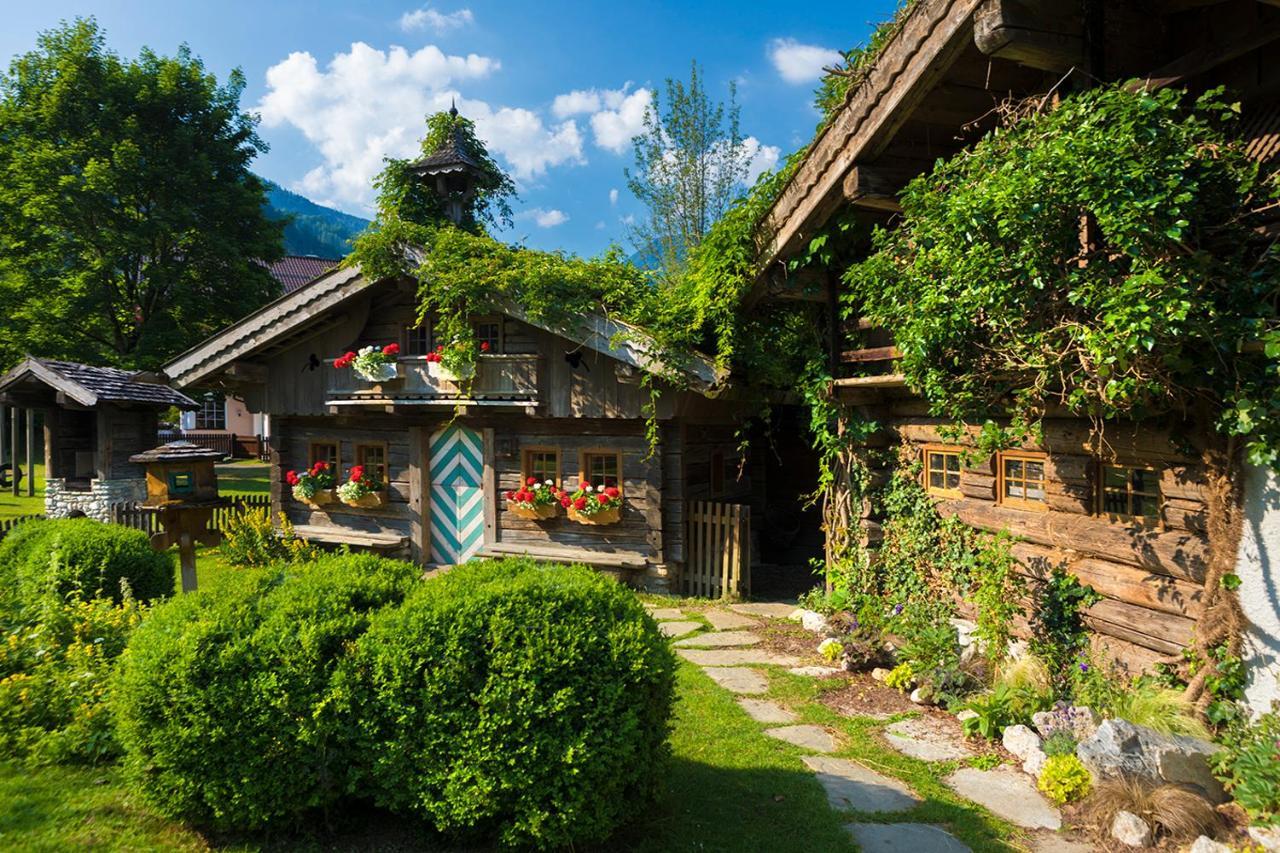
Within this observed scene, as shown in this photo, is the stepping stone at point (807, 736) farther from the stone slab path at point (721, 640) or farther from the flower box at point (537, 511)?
the flower box at point (537, 511)

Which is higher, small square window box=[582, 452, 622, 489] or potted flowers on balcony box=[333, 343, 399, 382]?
potted flowers on balcony box=[333, 343, 399, 382]

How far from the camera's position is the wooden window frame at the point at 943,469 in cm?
721

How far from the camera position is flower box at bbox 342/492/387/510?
12.2 m

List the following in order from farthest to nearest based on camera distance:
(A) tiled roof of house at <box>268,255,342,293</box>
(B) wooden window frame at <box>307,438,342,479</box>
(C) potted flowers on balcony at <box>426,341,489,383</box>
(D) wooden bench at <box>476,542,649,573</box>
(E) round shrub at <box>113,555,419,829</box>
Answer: (A) tiled roof of house at <box>268,255,342,293</box> < (B) wooden window frame at <box>307,438,342,479</box> < (C) potted flowers on balcony at <box>426,341,489,383</box> < (D) wooden bench at <box>476,542,649,573</box> < (E) round shrub at <box>113,555,419,829</box>

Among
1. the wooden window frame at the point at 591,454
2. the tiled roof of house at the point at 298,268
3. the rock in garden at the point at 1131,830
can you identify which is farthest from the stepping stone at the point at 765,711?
the tiled roof of house at the point at 298,268

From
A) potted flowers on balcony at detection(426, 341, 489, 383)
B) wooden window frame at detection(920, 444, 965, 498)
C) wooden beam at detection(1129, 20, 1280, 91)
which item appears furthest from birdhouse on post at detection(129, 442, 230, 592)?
wooden beam at detection(1129, 20, 1280, 91)

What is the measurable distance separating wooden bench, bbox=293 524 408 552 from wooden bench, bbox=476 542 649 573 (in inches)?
65.2

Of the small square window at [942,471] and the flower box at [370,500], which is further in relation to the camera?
the flower box at [370,500]

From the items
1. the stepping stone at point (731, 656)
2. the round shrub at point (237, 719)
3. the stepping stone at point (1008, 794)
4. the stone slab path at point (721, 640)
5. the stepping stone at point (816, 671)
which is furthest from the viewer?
the stone slab path at point (721, 640)

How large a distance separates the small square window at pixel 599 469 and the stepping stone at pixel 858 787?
594 centimetres

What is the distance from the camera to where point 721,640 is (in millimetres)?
8234

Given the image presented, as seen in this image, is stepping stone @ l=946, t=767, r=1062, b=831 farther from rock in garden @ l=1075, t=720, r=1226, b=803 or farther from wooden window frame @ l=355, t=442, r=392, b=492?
wooden window frame @ l=355, t=442, r=392, b=492

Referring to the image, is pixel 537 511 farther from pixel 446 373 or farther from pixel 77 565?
pixel 77 565

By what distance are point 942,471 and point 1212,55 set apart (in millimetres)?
3991
